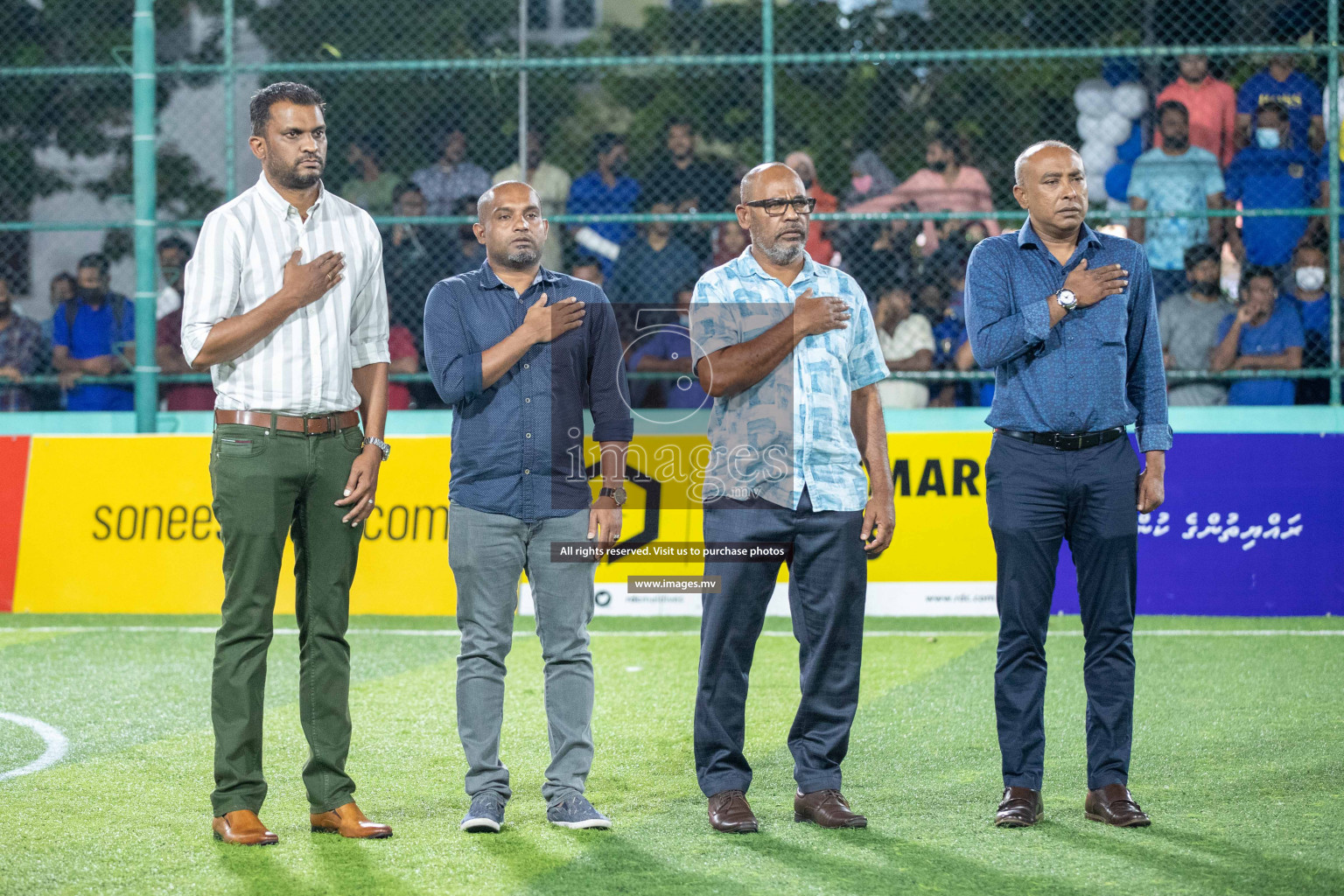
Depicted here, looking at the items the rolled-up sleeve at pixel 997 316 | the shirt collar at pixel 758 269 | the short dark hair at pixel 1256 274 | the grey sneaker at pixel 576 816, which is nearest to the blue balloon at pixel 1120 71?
the short dark hair at pixel 1256 274

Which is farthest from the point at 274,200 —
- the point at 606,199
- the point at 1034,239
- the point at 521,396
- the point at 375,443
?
the point at 606,199

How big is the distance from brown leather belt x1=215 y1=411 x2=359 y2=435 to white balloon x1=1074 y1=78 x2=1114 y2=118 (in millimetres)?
7910

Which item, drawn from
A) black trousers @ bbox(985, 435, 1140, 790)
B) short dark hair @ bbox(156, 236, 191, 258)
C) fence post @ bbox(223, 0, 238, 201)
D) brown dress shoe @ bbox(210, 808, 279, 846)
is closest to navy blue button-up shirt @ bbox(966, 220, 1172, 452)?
black trousers @ bbox(985, 435, 1140, 790)

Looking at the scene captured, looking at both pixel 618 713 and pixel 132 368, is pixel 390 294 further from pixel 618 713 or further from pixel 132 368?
pixel 618 713

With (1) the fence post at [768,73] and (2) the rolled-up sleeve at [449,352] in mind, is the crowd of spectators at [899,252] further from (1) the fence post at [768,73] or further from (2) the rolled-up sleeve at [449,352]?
(2) the rolled-up sleeve at [449,352]

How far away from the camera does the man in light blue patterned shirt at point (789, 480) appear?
505cm

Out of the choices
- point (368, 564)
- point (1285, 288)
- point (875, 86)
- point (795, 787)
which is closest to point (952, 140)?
point (875, 86)

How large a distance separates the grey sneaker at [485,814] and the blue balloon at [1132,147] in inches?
310

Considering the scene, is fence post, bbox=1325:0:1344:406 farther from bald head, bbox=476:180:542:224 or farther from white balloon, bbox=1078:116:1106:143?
bald head, bbox=476:180:542:224

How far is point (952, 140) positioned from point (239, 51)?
6228mm

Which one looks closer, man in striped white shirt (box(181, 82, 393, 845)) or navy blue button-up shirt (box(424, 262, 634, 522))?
man in striped white shirt (box(181, 82, 393, 845))

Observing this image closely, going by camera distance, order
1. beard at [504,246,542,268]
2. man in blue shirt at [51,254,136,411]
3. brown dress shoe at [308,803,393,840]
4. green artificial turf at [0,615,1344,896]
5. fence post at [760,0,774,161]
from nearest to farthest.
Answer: green artificial turf at [0,615,1344,896] < brown dress shoe at [308,803,393,840] < beard at [504,246,542,268] < fence post at [760,0,774,161] < man in blue shirt at [51,254,136,411]

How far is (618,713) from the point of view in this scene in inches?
271

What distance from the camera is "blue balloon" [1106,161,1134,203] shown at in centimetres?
1097
